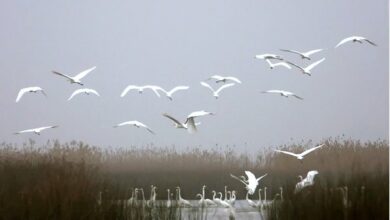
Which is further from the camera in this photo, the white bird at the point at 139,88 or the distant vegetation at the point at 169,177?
the white bird at the point at 139,88

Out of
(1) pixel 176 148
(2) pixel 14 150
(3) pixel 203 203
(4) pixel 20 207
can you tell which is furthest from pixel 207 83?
(4) pixel 20 207

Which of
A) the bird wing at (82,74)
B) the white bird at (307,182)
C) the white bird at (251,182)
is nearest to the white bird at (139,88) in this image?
the bird wing at (82,74)

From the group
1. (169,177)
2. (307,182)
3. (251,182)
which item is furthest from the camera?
(169,177)

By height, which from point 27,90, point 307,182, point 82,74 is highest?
point 82,74

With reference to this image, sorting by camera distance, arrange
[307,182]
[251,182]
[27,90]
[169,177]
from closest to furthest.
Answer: [307,182]
[27,90]
[251,182]
[169,177]

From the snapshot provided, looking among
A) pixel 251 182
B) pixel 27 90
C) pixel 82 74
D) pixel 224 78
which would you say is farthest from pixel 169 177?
pixel 27 90

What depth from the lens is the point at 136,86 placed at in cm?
678

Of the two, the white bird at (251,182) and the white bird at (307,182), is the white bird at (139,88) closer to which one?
the white bird at (251,182)

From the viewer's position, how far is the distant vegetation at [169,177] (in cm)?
557

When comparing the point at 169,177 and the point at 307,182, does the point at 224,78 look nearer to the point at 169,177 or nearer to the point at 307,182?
the point at 169,177

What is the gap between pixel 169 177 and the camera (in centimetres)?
685

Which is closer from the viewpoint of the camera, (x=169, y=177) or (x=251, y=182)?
(x=251, y=182)

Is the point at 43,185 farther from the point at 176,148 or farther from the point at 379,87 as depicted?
the point at 379,87

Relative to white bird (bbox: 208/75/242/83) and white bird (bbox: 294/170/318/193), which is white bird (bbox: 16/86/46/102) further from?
white bird (bbox: 294/170/318/193)
